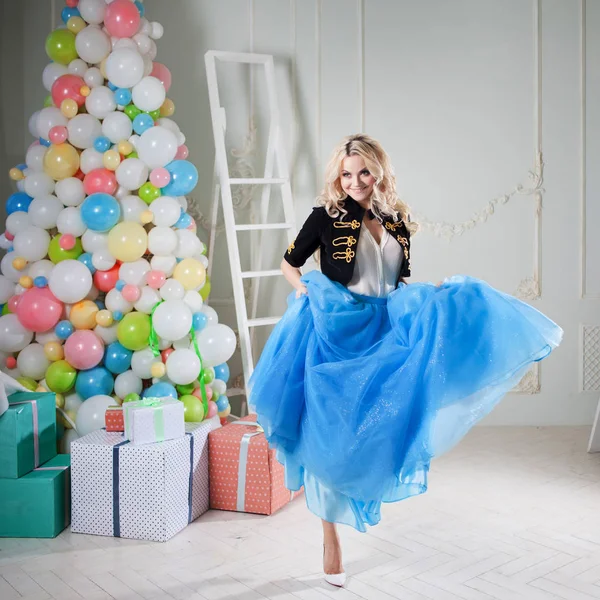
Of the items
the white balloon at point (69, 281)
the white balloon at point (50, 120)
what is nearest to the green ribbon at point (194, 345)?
the white balloon at point (69, 281)

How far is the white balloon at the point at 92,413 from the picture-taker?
3.88m

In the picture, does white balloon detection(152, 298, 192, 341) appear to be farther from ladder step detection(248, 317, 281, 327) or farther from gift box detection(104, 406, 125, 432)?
ladder step detection(248, 317, 281, 327)

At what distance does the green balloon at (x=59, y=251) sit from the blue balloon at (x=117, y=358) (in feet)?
1.61

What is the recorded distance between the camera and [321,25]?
523 centimetres

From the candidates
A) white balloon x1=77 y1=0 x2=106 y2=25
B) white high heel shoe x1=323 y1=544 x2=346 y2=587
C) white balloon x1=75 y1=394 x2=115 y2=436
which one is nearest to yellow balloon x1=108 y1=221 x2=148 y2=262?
white balloon x1=75 y1=394 x2=115 y2=436

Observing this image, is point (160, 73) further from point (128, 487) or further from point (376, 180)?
point (128, 487)

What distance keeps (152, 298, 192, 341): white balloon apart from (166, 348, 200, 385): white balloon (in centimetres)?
10

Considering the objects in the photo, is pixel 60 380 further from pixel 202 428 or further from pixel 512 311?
pixel 512 311

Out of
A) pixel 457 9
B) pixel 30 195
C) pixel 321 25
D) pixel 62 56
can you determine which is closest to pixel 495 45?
pixel 457 9

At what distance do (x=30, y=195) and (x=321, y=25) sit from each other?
218 centimetres

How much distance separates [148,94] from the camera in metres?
4.11

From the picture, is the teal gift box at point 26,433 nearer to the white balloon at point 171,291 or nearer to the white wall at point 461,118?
the white balloon at point 171,291

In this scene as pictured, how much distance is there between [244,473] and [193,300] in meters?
0.94

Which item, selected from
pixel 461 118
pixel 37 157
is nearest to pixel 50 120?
pixel 37 157
